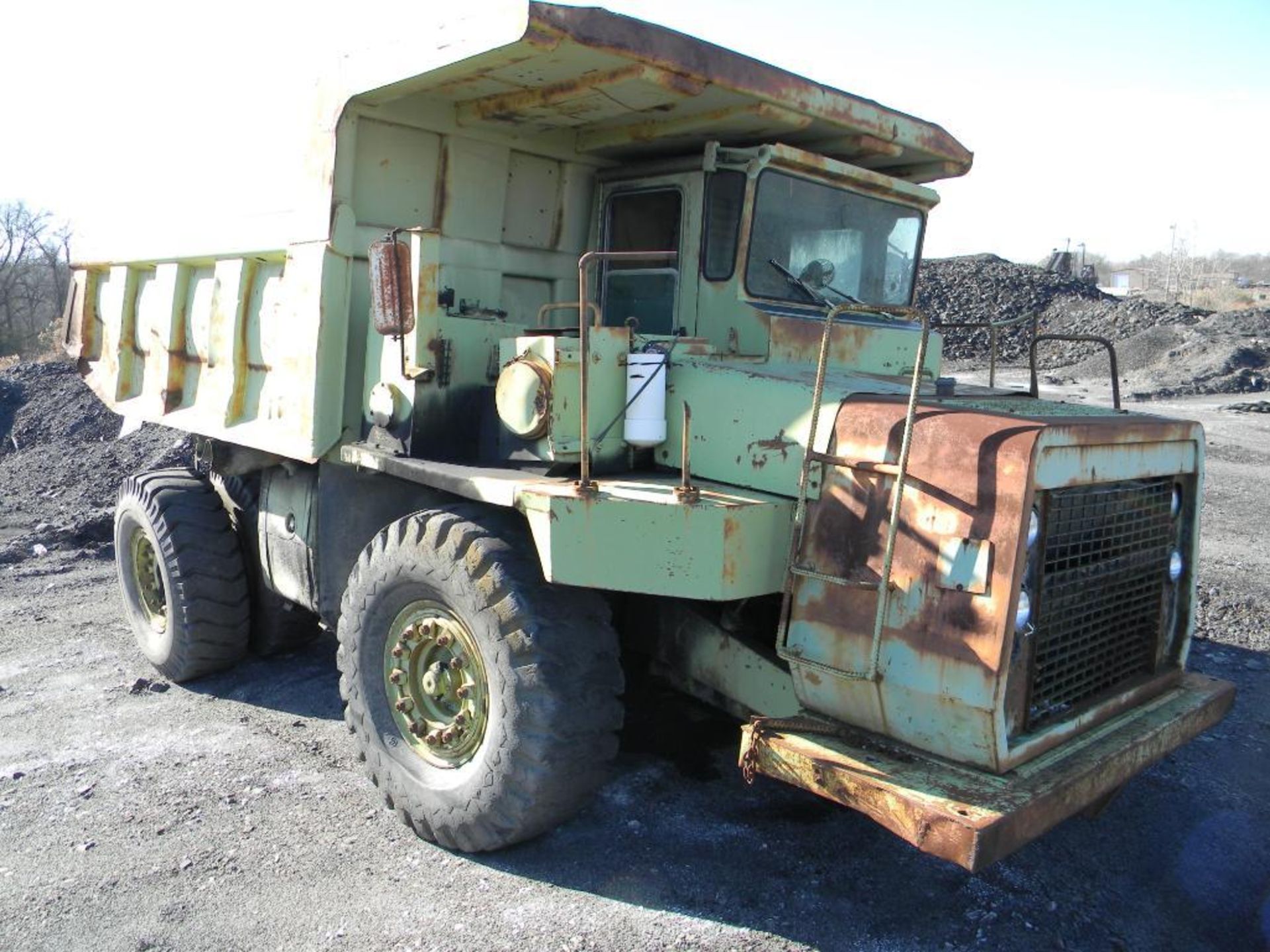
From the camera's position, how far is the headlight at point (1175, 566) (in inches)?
156

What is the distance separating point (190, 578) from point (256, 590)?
1.40ft

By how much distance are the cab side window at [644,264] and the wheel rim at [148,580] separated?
10.2ft

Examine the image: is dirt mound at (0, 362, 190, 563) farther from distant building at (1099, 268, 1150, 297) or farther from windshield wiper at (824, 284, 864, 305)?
distant building at (1099, 268, 1150, 297)

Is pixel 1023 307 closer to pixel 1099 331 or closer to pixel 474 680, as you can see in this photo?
pixel 1099 331

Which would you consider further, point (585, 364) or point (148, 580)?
point (148, 580)

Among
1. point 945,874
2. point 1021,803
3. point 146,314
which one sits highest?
point 146,314

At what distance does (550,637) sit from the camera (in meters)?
3.58

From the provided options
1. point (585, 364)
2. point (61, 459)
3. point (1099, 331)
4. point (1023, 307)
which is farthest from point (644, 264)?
point (1023, 307)

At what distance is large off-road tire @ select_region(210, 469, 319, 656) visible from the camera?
229 inches

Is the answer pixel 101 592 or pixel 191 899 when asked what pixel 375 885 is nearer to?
pixel 191 899

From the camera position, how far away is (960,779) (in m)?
3.12

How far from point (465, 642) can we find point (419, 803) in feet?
2.11

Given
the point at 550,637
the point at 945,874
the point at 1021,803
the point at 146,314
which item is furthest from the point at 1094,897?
the point at 146,314

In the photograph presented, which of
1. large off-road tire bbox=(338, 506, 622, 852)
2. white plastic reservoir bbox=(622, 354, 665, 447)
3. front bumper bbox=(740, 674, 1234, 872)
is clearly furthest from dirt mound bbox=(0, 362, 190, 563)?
front bumper bbox=(740, 674, 1234, 872)
